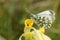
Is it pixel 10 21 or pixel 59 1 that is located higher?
pixel 59 1

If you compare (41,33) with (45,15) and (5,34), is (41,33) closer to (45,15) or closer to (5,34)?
(45,15)

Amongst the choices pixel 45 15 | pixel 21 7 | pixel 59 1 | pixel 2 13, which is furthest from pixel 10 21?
pixel 45 15

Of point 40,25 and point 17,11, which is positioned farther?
point 17,11

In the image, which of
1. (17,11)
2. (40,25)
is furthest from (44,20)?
(17,11)

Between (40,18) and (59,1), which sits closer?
(40,18)

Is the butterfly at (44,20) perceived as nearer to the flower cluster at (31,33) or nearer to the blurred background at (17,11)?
the flower cluster at (31,33)

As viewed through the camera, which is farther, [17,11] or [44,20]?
[17,11]

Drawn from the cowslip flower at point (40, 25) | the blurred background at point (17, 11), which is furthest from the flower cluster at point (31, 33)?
the blurred background at point (17, 11)

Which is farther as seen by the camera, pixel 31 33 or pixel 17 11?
pixel 17 11

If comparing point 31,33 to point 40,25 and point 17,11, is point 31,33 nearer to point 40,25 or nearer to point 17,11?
point 40,25

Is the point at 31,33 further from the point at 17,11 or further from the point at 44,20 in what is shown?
the point at 17,11

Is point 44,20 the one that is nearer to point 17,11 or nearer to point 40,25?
point 40,25
